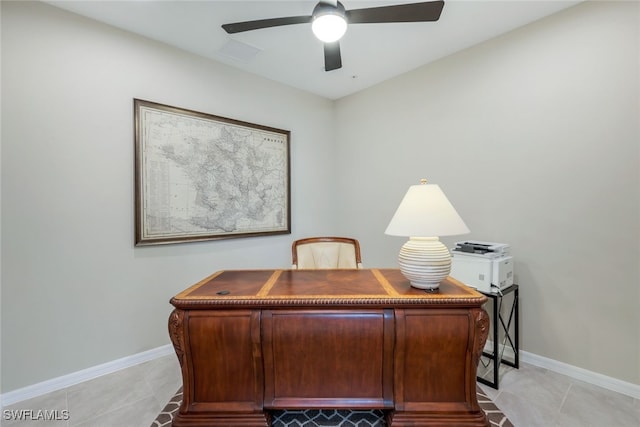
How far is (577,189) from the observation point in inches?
80.5

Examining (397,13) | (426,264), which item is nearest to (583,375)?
(426,264)

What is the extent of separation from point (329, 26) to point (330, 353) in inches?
72.3

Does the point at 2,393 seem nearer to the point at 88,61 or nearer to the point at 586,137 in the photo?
the point at 88,61

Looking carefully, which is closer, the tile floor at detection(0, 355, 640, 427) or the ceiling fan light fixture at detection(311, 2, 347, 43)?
the ceiling fan light fixture at detection(311, 2, 347, 43)

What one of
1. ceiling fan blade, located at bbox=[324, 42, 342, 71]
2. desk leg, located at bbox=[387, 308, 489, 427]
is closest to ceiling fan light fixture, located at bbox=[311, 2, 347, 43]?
ceiling fan blade, located at bbox=[324, 42, 342, 71]

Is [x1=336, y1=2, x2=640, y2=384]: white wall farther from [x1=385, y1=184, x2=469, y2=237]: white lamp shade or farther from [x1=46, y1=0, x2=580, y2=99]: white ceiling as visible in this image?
[x1=385, y1=184, x2=469, y2=237]: white lamp shade

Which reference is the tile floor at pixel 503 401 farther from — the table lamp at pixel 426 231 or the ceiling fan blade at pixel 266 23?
the ceiling fan blade at pixel 266 23

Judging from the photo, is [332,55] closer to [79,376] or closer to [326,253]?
[326,253]

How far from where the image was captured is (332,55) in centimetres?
203

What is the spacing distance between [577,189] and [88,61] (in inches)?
149

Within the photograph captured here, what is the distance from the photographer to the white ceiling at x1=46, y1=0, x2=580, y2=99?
2000 millimetres

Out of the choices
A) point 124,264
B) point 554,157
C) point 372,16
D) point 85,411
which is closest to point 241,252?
point 124,264

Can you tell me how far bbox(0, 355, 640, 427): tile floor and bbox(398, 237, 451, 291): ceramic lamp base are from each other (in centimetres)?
101

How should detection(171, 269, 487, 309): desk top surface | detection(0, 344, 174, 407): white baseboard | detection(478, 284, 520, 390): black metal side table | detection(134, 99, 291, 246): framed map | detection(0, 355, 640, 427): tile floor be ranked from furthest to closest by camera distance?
detection(134, 99, 291, 246): framed map → detection(478, 284, 520, 390): black metal side table → detection(0, 344, 174, 407): white baseboard → detection(0, 355, 640, 427): tile floor → detection(171, 269, 487, 309): desk top surface
